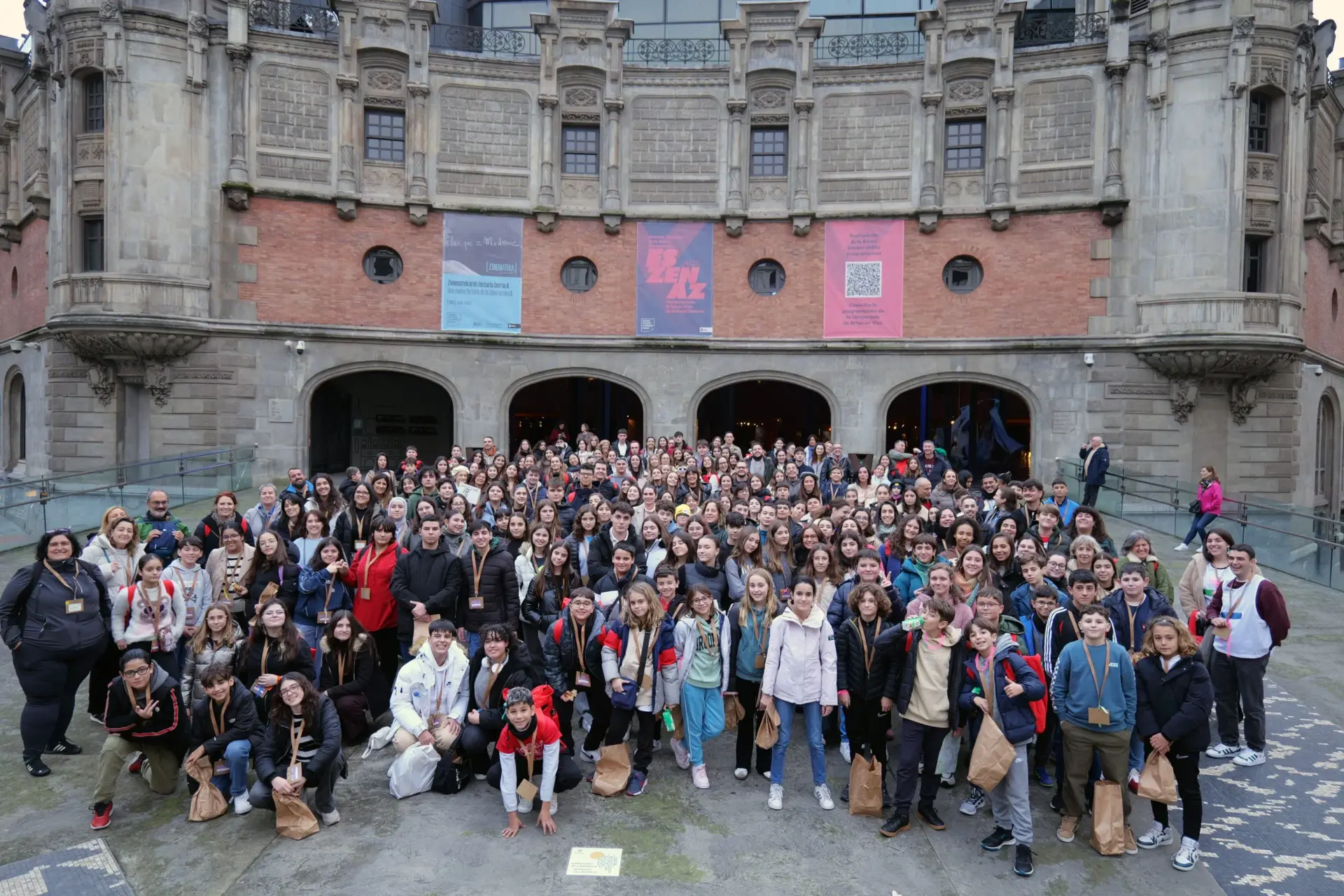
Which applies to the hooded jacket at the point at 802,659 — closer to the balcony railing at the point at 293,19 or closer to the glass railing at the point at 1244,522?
the glass railing at the point at 1244,522

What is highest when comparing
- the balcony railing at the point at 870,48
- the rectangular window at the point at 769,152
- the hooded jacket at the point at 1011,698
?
the balcony railing at the point at 870,48

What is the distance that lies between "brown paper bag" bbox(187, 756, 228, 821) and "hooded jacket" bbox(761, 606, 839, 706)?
4.17 meters

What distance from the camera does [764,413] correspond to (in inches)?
1142

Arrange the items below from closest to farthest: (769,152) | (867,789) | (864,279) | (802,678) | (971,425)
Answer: (867,789) → (802,678) → (864,279) → (769,152) → (971,425)

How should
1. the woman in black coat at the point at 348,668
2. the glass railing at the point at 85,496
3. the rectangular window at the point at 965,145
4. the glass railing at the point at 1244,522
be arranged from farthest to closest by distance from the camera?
the rectangular window at the point at 965,145 < the glass railing at the point at 85,496 < the glass railing at the point at 1244,522 < the woman in black coat at the point at 348,668

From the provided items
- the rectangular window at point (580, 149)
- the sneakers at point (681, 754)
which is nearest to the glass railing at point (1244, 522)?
the sneakers at point (681, 754)

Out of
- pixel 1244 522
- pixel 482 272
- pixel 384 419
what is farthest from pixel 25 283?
pixel 1244 522

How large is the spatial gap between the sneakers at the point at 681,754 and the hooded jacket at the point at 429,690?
70.5 inches

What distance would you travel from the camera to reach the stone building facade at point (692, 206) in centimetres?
1975

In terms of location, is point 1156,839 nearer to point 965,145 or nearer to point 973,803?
point 973,803

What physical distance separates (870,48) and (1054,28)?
4.67m

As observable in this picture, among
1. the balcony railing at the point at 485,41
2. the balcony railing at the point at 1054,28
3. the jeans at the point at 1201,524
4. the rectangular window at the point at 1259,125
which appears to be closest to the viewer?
the jeans at the point at 1201,524

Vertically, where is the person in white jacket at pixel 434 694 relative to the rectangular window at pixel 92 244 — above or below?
below

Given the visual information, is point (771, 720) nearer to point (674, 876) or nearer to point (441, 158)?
point (674, 876)
